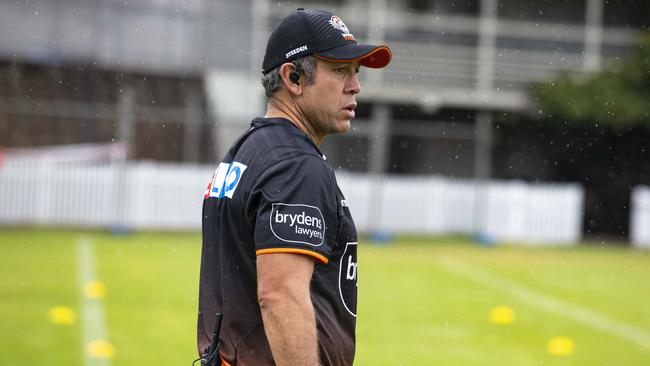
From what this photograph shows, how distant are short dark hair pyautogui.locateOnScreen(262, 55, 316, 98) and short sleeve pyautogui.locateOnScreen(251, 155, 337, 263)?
0.32 metres

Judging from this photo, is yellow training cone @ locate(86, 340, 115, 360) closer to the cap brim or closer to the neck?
the neck

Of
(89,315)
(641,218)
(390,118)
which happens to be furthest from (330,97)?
(390,118)

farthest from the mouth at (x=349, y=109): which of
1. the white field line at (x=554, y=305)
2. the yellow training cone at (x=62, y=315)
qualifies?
the white field line at (x=554, y=305)

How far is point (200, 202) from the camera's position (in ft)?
60.3

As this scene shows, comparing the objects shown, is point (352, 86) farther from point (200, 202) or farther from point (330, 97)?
point (200, 202)

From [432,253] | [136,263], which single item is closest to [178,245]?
[136,263]

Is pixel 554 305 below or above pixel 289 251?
below

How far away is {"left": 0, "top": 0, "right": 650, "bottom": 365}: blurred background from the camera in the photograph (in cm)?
1791

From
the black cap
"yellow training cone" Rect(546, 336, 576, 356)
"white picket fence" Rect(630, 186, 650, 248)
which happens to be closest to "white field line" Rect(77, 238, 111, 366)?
"yellow training cone" Rect(546, 336, 576, 356)

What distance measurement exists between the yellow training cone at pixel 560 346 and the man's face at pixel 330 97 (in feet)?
19.7

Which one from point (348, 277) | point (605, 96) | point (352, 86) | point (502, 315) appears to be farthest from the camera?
point (605, 96)

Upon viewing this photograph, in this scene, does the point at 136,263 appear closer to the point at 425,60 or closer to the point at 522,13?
the point at 425,60

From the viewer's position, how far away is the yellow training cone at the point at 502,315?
9851mm

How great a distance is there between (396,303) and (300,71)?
8204 mm
